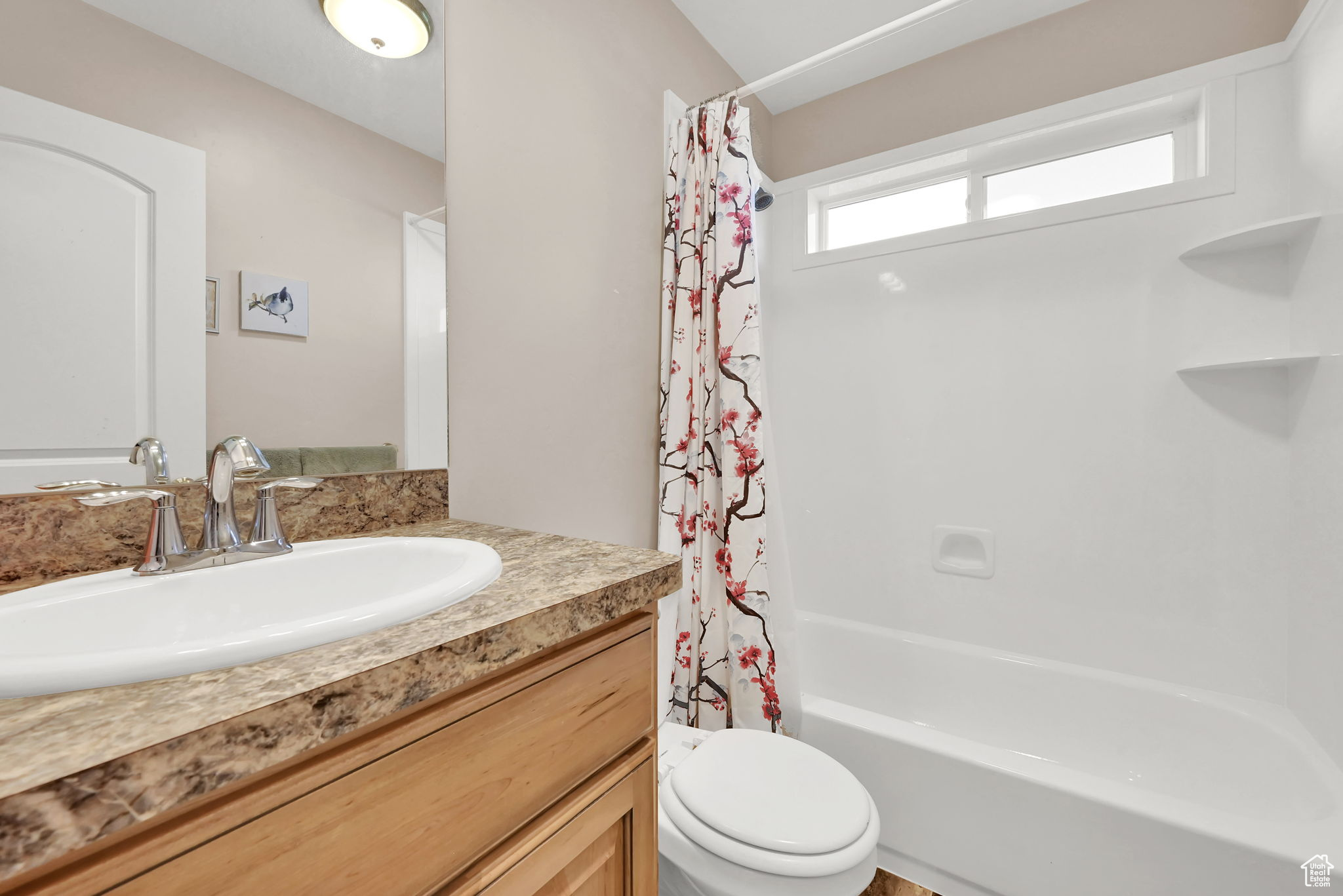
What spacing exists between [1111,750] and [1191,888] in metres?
0.64

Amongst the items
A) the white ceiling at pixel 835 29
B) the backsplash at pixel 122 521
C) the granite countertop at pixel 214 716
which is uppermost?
the white ceiling at pixel 835 29

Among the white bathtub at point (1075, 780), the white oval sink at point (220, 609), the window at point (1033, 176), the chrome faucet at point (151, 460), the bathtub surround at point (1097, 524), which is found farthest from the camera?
the window at point (1033, 176)

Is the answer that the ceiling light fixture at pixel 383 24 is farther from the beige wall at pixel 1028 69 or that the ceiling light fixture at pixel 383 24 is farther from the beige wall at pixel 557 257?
the beige wall at pixel 1028 69

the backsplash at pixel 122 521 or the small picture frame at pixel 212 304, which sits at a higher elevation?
the small picture frame at pixel 212 304

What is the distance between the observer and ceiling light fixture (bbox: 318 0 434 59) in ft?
3.05

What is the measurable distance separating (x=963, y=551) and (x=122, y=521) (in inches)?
86.6

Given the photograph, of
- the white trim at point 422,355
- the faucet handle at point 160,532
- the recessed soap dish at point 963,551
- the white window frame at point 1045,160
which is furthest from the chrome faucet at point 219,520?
the white window frame at point 1045,160

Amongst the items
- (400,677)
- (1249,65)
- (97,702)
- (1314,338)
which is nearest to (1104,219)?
(1249,65)

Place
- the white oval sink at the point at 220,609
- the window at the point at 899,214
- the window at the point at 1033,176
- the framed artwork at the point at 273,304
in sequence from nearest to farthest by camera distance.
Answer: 1. the white oval sink at the point at 220,609
2. the framed artwork at the point at 273,304
3. the window at the point at 1033,176
4. the window at the point at 899,214

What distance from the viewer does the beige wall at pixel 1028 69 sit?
1597mm

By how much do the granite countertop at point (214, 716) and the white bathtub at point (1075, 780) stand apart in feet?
3.86

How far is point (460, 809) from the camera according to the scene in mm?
488

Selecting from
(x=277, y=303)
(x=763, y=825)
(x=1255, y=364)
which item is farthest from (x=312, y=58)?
(x=1255, y=364)

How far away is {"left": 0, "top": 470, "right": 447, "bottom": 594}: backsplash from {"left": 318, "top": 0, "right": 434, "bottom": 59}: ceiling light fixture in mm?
761
